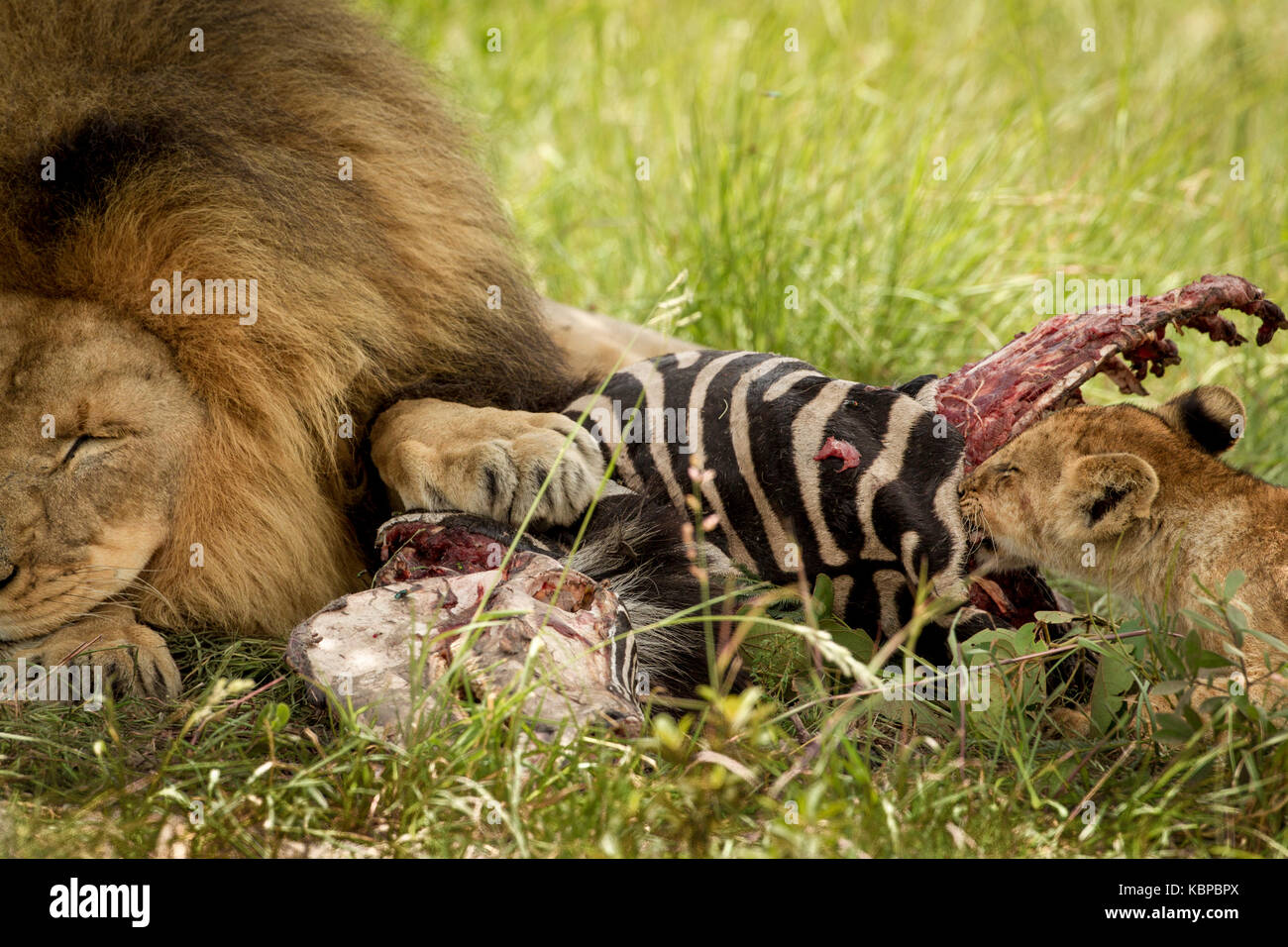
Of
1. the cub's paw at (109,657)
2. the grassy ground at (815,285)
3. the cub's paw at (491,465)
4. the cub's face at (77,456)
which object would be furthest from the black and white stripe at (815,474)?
the cub's paw at (109,657)

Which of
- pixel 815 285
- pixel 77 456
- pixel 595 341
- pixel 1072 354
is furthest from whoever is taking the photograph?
pixel 815 285

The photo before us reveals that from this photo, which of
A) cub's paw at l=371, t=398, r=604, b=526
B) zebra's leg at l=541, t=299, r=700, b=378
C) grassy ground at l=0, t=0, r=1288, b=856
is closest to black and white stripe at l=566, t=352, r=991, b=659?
cub's paw at l=371, t=398, r=604, b=526

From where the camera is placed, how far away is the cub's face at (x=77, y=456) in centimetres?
217

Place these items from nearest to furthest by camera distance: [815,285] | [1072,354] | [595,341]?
1. [1072,354]
2. [595,341]
3. [815,285]

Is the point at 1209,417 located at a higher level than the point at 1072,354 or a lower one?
lower

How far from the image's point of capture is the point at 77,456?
2.20 metres

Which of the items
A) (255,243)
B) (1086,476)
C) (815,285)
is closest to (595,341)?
(815,285)

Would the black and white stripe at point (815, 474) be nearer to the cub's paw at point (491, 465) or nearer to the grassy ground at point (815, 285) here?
the cub's paw at point (491, 465)

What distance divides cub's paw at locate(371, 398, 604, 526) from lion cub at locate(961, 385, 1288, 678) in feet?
2.28

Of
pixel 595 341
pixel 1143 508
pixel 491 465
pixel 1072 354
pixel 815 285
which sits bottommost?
pixel 1143 508

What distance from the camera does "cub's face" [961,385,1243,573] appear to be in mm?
2244

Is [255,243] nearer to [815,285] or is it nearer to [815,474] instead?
[815,474]

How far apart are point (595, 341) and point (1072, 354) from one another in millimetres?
1314

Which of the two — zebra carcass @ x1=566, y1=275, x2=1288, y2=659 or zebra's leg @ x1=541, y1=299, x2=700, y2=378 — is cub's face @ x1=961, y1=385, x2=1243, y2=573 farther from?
zebra's leg @ x1=541, y1=299, x2=700, y2=378
